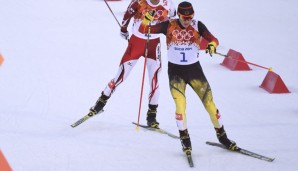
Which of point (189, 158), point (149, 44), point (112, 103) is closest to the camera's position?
point (189, 158)

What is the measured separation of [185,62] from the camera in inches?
233

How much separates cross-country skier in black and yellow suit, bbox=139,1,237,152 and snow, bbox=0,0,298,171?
44 cm

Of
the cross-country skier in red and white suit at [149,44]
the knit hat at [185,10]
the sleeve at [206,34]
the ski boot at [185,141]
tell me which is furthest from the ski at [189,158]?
the knit hat at [185,10]

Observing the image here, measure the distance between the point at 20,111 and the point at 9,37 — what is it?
5.04 meters

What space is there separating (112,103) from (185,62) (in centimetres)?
233

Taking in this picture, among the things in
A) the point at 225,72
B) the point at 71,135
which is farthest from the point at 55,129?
the point at 225,72

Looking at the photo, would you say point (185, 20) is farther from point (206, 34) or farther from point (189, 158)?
point (189, 158)

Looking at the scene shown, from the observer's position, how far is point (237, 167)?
566 centimetres

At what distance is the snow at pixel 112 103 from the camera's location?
19.4ft

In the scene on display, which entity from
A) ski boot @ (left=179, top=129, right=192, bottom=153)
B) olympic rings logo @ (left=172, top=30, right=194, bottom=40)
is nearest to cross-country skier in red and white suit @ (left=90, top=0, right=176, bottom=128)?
olympic rings logo @ (left=172, top=30, right=194, bottom=40)

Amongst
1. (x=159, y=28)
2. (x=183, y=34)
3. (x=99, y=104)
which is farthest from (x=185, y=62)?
(x=99, y=104)

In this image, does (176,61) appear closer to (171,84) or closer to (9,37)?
(171,84)

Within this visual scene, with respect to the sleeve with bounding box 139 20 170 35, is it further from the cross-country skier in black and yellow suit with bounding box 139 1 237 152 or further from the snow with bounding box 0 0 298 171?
the snow with bounding box 0 0 298 171

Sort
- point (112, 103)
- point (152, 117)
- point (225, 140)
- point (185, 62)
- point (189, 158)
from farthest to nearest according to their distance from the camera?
point (112, 103) < point (152, 117) < point (225, 140) < point (185, 62) < point (189, 158)
